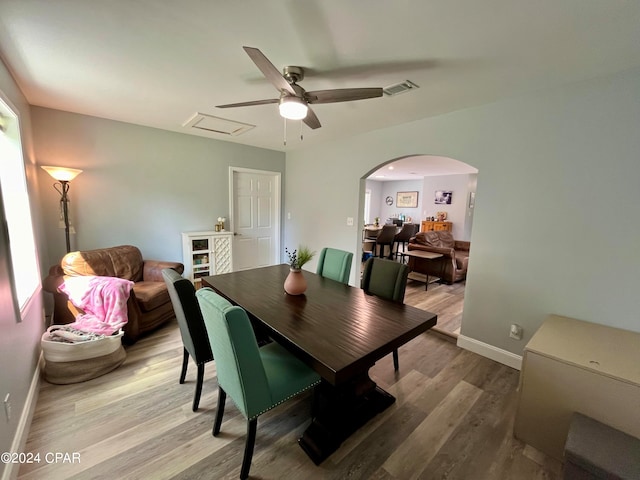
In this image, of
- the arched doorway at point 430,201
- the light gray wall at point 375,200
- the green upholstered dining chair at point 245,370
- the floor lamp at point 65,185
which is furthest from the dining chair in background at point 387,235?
the floor lamp at point 65,185

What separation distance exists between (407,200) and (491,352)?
24.8ft

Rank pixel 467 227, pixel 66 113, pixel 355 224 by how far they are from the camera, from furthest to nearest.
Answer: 1. pixel 467 227
2. pixel 355 224
3. pixel 66 113

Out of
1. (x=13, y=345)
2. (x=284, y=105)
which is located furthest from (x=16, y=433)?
(x=284, y=105)

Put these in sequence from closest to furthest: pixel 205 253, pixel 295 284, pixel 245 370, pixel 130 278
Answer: pixel 245 370
pixel 295 284
pixel 130 278
pixel 205 253

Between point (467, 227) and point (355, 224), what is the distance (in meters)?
4.79

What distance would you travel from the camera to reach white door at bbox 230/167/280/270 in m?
4.55

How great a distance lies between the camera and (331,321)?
162 cm

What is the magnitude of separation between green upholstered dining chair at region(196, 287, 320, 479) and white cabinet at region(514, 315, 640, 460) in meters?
1.37

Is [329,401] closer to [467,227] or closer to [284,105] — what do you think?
[284,105]

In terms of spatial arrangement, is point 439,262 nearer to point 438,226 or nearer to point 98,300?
point 438,226

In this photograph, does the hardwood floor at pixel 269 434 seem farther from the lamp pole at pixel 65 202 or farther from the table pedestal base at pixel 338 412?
the lamp pole at pixel 65 202

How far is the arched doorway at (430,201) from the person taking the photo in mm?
3746

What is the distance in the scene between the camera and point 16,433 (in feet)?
4.86

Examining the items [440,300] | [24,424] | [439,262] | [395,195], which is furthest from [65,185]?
[395,195]
